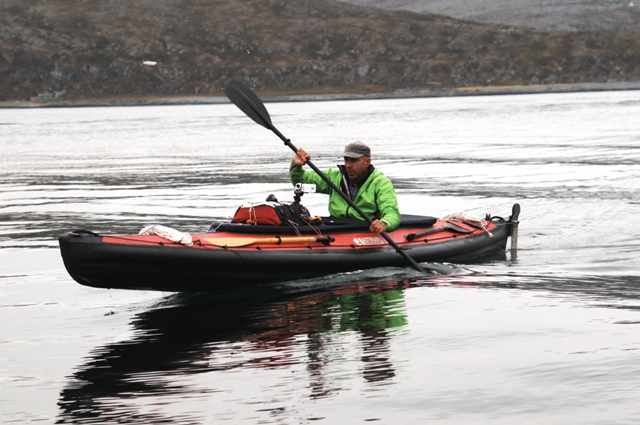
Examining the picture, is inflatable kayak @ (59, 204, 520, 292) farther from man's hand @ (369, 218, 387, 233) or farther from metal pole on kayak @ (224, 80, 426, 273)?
man's hand @ (369, 218, 387, 233)

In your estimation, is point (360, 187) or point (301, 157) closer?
point (301, 157)

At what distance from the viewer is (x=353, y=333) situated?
10688 millimetres

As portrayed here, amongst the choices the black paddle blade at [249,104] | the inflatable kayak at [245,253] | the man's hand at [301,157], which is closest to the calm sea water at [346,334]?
the inflatable kayak at [245,253]

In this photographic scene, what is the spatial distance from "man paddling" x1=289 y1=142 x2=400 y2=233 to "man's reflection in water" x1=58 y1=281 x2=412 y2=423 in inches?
39.9

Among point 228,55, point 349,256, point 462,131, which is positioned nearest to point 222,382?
point 349,256

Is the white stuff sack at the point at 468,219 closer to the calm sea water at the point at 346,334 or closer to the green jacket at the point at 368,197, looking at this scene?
the calm sea water at the point at 346,334

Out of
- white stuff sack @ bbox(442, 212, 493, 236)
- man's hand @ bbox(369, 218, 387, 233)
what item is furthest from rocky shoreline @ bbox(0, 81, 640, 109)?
man's hand @ bbox(369, 218, 387, 233)

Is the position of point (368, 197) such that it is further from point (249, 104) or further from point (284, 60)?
point (284, 60)

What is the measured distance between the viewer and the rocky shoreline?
525ft

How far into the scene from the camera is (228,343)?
10.4 metres

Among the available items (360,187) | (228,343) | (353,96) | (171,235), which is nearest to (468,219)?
(360,187)

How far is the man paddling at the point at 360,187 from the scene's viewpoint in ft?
44.1

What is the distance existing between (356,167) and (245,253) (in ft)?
6.85

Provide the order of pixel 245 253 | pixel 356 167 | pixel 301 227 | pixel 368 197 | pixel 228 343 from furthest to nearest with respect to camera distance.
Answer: pixel 368 197 → pixel 356 167 → pixel 301 227 → pixel 245 253 → pixel 228 343
